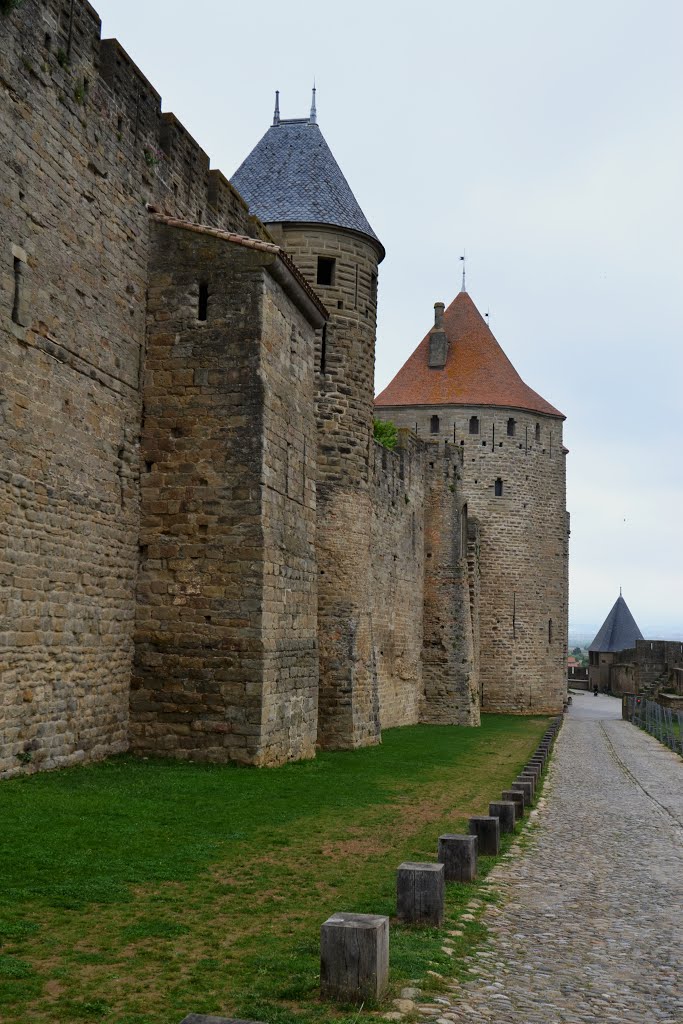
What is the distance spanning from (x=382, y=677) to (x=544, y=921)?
18431mm

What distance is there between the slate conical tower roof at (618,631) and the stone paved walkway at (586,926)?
65.2m

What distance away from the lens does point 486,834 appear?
8.11m

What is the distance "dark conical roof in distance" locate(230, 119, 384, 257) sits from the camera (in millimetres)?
17547

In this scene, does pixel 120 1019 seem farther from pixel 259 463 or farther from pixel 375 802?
pixel 259 463

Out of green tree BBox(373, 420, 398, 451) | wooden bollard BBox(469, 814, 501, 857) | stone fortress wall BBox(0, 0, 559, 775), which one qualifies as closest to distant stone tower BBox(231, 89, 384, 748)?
stone fortress wall BBox(0, 0, 559, 775)

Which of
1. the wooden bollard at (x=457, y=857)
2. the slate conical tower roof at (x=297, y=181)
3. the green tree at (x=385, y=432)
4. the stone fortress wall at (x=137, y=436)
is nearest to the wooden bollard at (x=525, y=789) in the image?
the stone fortress wall at (x=137, y=436)

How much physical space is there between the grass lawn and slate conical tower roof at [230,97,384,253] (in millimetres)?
9910

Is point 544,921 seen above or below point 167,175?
below

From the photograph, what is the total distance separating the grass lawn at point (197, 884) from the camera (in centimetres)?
440

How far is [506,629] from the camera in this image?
36.9 meters

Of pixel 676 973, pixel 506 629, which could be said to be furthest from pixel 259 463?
pixel 506 629

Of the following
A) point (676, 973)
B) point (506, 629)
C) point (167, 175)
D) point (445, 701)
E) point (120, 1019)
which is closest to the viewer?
point (120, 1019)

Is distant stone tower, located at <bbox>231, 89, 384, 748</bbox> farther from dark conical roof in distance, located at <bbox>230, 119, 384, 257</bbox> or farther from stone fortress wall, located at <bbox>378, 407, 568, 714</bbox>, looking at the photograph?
stone fortress wall, located at <bbox>378, 407, 568, 714</bbox>

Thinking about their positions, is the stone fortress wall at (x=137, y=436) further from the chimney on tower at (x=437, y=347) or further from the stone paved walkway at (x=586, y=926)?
the chimney on tower at (x=437, y=347)
